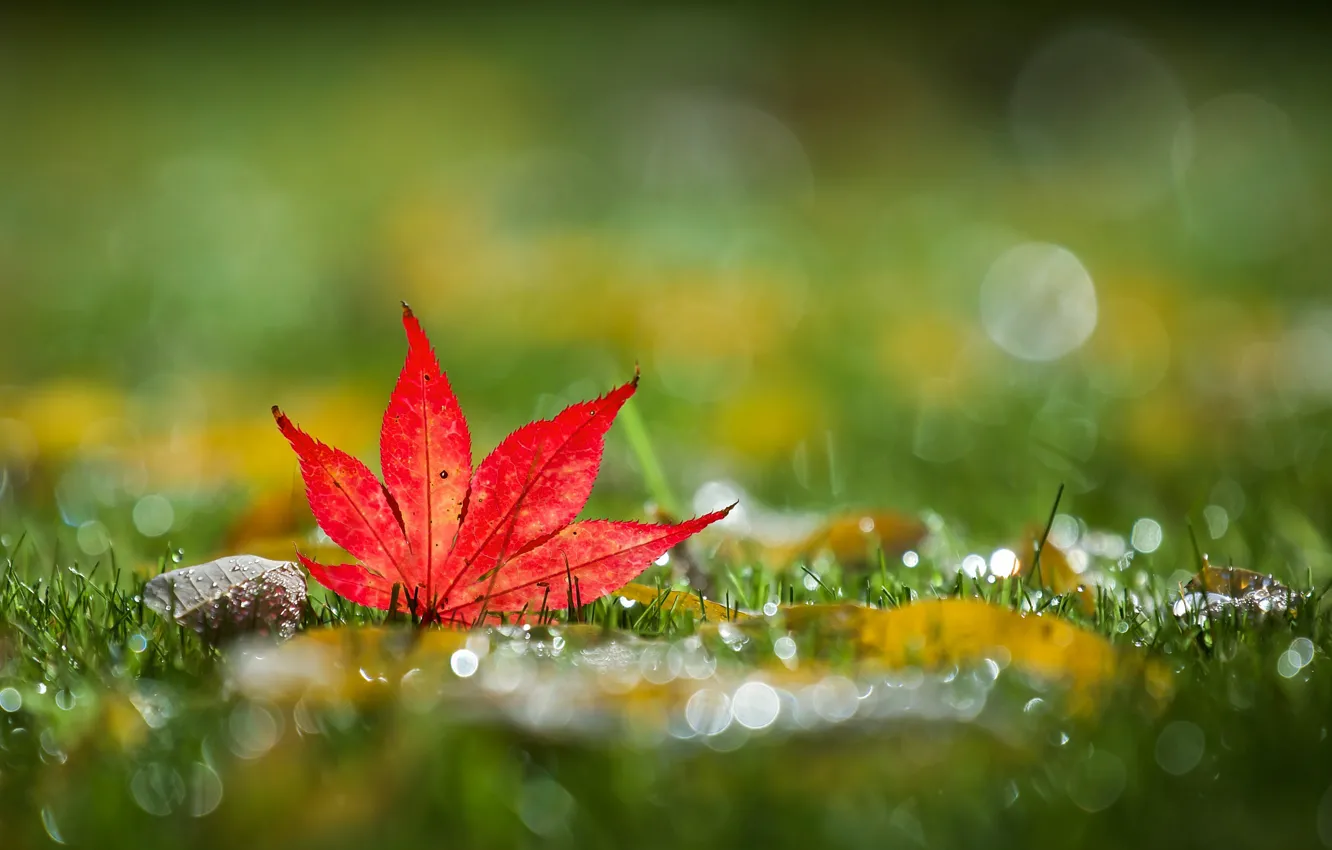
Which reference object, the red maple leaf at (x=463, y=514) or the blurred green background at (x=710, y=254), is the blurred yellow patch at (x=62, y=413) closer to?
the blurred green background at (x=710, y=254)

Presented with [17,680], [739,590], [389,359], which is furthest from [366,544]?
[389,359]

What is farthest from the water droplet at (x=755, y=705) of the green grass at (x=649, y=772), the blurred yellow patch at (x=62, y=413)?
the blurred yellow patch at (x=62, y=413)

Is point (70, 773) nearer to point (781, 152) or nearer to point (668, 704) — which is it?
point (668, 704)

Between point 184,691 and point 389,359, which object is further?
point 389,359

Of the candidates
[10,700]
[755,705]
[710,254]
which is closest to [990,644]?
[755,705]

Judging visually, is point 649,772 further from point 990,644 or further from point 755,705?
point 990,644
